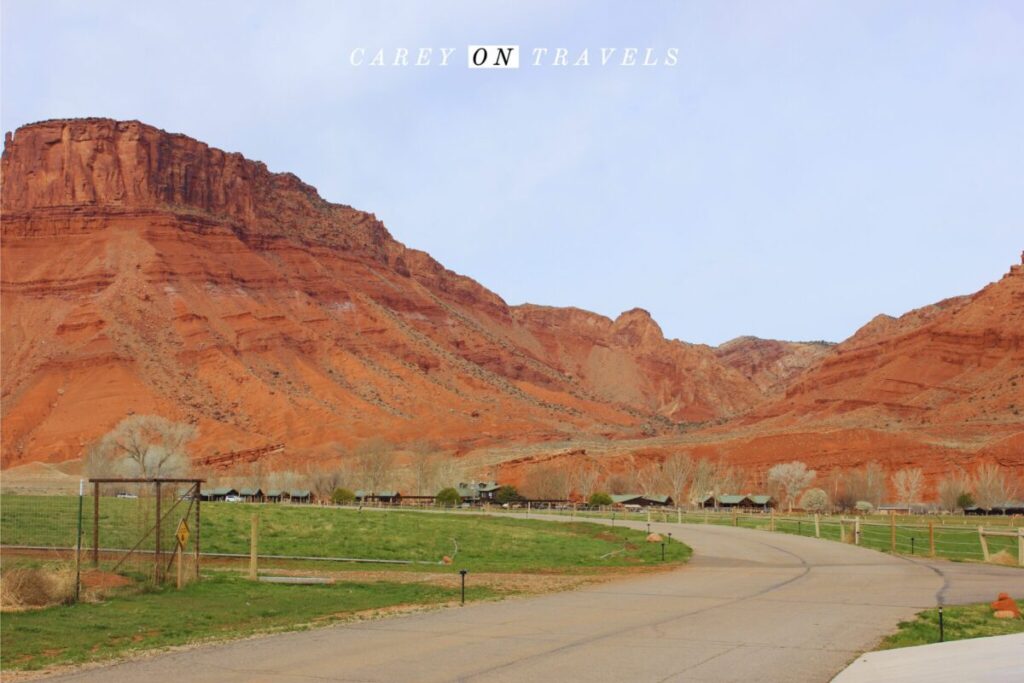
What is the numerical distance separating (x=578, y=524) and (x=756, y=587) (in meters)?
28.4

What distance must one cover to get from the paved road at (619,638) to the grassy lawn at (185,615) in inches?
46.2

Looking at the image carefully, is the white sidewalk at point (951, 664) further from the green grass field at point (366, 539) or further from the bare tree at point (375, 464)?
the bare tree at point (375, 464)

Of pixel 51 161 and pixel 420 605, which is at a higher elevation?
pixel 51 161

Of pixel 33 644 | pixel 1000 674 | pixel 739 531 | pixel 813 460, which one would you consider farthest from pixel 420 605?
pixel 813 460

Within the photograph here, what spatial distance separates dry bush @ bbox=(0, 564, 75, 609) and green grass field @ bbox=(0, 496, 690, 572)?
389 cm

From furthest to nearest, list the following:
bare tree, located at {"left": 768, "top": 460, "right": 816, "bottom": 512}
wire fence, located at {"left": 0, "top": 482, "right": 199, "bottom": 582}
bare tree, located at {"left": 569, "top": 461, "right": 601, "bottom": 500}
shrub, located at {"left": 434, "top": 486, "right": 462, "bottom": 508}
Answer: bare tree, located at {"left": 569, "top": 461, "right": 601, "bottom": 500} → bare tree, located at {"left": 768, "top": 460, "right": 816, "bottom": 512} → shrub, located at {"left": 434, "top": 486, "right": 462, "bottom": 508} → wire fence, located at {"left": 0, "top": 482, "right": 199, "bottom": 582}

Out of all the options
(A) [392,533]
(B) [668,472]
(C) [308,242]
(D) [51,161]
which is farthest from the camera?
(C) [308,242]

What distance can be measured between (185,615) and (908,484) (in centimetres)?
9147

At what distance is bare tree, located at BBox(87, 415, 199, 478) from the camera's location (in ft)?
267

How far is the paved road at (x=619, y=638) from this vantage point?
1231 centimetres

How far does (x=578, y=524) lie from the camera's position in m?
50.9

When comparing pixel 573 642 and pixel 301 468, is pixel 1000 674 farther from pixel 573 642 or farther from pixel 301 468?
pixel 301 468

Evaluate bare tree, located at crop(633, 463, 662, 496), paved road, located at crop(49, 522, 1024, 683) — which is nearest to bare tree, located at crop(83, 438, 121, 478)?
bare tree, located at crop(633, 463, 662, 496)

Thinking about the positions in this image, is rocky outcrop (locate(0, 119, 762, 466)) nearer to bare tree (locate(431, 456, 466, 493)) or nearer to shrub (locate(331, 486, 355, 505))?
bare tree (locate(431, 456, 466, 493))
